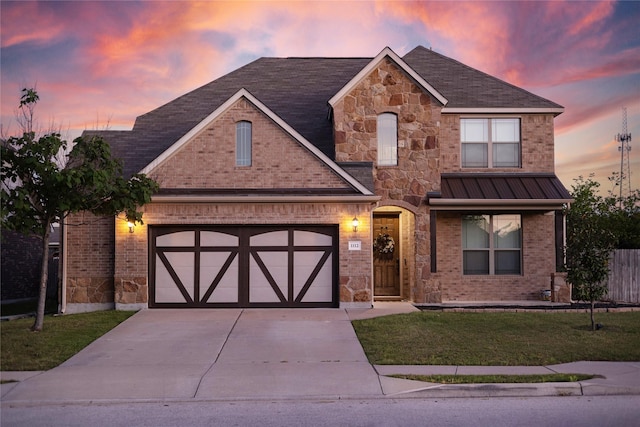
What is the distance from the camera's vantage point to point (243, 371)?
393 inches

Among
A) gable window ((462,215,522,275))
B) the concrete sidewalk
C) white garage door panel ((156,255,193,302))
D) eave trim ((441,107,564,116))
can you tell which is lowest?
the concrete sidewalk

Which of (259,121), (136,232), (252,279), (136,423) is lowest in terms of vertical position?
(136,423)

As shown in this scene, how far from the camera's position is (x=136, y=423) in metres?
7.51

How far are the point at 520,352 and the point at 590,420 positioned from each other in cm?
358

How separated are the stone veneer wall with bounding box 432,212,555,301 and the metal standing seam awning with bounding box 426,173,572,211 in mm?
844

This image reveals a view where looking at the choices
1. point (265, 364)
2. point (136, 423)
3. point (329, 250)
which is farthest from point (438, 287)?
point (136, 423)

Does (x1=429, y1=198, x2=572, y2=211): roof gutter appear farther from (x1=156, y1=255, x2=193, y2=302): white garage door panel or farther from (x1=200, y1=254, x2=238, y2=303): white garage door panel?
(x1=156, y1=255, x2=193, y2=302): white garage door panel

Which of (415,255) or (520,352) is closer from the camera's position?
(520,352)

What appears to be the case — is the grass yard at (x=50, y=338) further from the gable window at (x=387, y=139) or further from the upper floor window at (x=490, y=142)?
the upper floor window at (x=490, y=142)

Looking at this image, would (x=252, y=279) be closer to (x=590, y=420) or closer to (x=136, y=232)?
(x=136, y=232)

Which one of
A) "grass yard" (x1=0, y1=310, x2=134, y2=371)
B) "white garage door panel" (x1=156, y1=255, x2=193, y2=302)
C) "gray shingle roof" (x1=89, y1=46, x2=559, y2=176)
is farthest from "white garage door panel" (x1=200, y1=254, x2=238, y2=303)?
"gray shingle roof" (x1=89, y1=46, x2=559, y2=176)

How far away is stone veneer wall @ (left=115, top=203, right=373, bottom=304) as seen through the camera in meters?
16.2

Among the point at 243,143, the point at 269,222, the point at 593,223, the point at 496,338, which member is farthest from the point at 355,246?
the point at 593,223

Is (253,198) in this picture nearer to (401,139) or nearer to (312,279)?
(312,279)
